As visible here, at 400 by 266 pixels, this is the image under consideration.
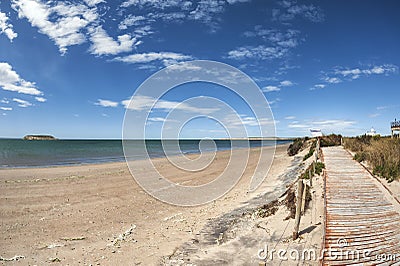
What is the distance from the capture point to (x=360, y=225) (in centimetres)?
593

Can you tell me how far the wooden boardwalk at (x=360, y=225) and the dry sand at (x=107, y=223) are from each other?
33.0 inches

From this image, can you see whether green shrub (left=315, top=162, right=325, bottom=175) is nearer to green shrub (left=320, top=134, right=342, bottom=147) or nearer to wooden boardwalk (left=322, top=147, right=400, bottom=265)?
wooden boardwalk (left=322, top=147, right=400, bottom=265)

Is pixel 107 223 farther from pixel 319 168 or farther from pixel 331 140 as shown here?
pixel 331 140

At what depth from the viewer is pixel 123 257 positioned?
22.3ft

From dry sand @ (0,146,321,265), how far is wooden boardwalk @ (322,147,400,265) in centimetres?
84

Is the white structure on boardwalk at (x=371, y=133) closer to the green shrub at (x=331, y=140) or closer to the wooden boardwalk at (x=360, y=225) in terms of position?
the green shrub at (x=331, y=140)

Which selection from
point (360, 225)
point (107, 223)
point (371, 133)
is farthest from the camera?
point (371, 133)

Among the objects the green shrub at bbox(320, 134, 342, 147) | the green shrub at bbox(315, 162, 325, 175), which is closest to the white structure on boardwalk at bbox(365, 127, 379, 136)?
the green shrub at bbox(320, 134, 342, 147)

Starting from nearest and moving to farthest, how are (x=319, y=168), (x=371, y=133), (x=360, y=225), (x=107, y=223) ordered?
1. (x=360, y=225)
2. (x=107, y=223)
3. (x=319, y=168)
4. (x=371, y=133)

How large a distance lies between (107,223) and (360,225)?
25.2ft

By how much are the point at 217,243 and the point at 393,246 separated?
3.98 metres

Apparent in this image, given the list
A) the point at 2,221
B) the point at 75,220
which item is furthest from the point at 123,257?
the point at 2,221

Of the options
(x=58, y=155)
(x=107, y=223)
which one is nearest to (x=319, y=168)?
(x=107, y=223)

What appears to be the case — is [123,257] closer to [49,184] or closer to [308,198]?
[308,198]
